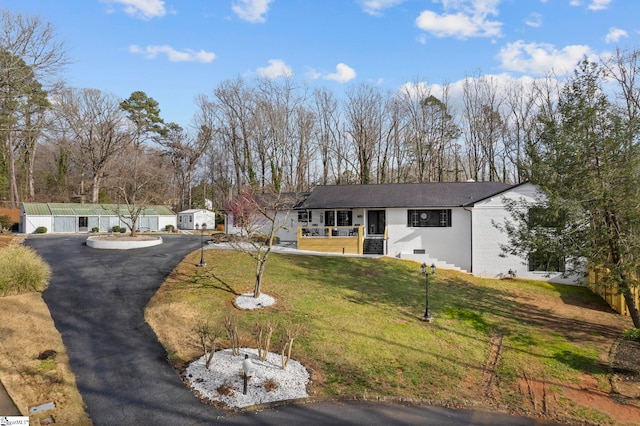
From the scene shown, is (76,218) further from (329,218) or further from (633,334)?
(633,334)

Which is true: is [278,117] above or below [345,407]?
above

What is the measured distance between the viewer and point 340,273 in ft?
54.5

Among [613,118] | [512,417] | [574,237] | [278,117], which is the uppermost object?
[278,117]

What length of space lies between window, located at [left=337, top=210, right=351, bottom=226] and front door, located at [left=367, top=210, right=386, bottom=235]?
140cm

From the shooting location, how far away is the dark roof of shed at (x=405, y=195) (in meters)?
22.0

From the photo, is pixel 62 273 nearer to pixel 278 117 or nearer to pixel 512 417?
pixel 512 417

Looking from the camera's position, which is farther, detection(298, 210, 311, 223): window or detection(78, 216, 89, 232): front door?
detection(78, 216, 89, 232): front door

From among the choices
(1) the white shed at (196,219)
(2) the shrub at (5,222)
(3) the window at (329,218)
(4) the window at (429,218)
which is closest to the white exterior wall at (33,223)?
(2) the shrub at (5,222)

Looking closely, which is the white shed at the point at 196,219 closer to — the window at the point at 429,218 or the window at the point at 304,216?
the window at the point at 304,216

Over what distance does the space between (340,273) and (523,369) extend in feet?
28.3

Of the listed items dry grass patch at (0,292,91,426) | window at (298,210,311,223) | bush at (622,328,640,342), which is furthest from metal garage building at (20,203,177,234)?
bush at (622,328,640,342)

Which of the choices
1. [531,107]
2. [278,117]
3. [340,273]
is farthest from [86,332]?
[531,107]

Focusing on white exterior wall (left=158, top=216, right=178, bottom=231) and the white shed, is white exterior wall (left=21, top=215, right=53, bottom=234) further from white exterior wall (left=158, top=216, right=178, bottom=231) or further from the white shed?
the white shed

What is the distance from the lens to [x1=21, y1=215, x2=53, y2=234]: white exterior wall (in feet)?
97.4
